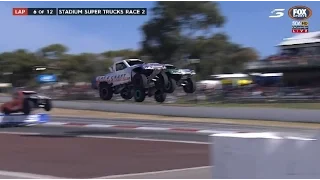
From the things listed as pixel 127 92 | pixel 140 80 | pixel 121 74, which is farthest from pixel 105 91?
pixel 140 80

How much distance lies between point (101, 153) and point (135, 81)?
2708mm

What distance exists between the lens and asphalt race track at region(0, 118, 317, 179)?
12836mm

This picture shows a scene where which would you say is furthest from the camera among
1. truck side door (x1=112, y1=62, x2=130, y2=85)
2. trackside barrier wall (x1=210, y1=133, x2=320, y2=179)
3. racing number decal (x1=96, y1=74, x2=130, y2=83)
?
racing number decal (x1=96, y1=74, x2=130, y2=83)

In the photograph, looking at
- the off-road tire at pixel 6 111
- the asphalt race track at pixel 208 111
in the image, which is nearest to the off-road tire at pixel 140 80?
the off-road tire at pixel 6 111

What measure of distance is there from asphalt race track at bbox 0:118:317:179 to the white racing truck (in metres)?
1.76

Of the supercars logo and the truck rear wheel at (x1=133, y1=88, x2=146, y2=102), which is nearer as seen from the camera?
the truck rear wheel at (x1=133, y1=88, x2=146, y2=102)

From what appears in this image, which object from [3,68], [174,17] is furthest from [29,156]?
[174,17]

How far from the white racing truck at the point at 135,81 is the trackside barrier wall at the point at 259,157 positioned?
8065 mm

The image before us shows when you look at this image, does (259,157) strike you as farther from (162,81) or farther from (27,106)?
(27,106)

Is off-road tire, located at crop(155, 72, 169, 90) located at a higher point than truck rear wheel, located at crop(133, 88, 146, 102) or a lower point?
higher

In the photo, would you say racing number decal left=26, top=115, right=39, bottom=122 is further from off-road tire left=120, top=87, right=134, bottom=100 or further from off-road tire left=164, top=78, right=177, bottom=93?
off-road tire left=164, top=78, right=177, bottom=93

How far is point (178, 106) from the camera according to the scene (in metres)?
37.3

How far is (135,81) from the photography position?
753 inches

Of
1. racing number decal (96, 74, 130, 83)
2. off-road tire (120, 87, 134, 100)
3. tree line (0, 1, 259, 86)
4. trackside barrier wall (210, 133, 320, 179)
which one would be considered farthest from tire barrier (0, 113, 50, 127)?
trackside barrier wall (210, 133, 320, 179)
